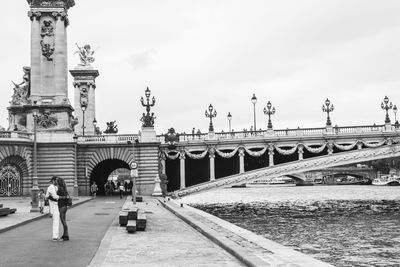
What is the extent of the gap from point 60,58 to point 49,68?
1.47 metres

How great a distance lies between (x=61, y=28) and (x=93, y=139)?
1319cm

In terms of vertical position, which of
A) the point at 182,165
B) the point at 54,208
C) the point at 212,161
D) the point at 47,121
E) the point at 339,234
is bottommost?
the point at 339,234

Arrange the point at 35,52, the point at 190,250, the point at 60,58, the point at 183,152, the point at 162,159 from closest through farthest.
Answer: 1. the point at 190,250
2. the point at 60,58
3. the point at 35,52
4. the point at 183,152
5. the point at 162,159

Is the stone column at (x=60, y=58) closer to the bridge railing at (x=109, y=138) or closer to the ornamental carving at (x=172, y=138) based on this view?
the bridge railing at (x=109, y=138)

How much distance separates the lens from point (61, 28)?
64.1 m

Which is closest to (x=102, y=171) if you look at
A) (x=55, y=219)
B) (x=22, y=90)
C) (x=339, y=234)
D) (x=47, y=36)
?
(x=22, y=90)

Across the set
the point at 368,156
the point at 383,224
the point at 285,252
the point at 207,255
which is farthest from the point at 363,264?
the point at 368,156

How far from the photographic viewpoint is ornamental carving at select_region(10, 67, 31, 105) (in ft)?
238

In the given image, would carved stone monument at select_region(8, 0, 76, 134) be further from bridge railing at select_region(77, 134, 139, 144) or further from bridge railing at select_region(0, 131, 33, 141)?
bridge railing at select_region(77, 134, 139, 144)

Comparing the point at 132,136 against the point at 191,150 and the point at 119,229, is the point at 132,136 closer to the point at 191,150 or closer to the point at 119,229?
the point at 191,150

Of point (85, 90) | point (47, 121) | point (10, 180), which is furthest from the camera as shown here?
point (85, 90)

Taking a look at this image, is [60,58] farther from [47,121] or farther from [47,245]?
[47,245]

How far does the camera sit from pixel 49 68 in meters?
63.7

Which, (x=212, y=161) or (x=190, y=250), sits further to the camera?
(x=212, y=161)
